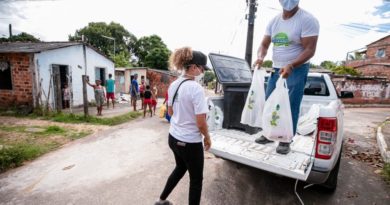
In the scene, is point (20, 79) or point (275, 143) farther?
point (20, 79)

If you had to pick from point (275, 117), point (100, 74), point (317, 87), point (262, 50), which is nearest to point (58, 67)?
point (100, 74)

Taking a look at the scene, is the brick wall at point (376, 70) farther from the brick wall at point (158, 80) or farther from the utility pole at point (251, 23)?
the brick wall at point (158, 80)

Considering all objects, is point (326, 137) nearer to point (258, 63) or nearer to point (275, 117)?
point (275, 117)

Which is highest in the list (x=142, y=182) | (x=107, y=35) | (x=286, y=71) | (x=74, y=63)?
(x=107, y=35)

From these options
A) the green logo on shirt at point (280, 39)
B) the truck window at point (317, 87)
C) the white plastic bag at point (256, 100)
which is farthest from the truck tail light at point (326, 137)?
the truck window at point (317, 87)

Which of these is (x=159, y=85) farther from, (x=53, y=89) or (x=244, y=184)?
(x=244, y=184)

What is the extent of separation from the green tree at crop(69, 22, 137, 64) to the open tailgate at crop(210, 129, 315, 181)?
3478cm

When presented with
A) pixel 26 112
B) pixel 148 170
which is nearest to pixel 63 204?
pixel 148 170

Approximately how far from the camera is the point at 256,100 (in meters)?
2.84

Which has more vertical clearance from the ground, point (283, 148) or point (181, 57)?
point (181, 57)

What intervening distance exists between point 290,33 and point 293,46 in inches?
6.0

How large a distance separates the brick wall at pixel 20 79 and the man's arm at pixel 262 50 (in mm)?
9719

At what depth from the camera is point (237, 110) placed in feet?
12.0

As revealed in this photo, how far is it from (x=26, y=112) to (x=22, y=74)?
175 centimetres
